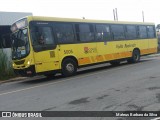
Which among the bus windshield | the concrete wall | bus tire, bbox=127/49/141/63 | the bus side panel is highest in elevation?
the concrete wall

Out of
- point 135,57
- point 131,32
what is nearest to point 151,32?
point 131,32

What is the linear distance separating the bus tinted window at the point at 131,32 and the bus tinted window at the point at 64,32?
5.55 meters

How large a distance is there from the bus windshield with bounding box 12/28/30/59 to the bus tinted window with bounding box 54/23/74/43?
168cm

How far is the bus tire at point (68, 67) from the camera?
51.6 feet

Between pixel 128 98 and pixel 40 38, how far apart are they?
7211 mm

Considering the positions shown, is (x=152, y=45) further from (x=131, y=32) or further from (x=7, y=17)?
(x=7, y=17)

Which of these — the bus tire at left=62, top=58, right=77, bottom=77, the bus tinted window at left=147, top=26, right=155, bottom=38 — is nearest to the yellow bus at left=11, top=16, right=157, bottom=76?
the bus tire at left=62, top=58, right=77, bottom=77

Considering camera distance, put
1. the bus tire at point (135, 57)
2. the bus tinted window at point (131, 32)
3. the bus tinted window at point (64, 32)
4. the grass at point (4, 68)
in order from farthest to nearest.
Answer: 1. the bus tire at point (135, 57)
2. the bus tinted window at point (131, 32)
3. the grass at point (4, 68)
4. the bus tinted window at point (64, 32)

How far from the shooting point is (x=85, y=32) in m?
17.2

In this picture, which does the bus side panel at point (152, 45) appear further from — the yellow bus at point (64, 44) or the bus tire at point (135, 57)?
the yellow bus at point (64, 44)

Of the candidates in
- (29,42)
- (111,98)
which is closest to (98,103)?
(111,98)

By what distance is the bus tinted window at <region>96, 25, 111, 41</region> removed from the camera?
18.1 m

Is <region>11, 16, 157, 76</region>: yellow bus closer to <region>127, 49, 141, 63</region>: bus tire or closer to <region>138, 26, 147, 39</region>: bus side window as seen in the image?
<region>127, 49, 141, 63</region>: bus tire

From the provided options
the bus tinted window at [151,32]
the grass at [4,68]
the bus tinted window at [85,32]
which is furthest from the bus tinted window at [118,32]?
the grass at [4,68]
